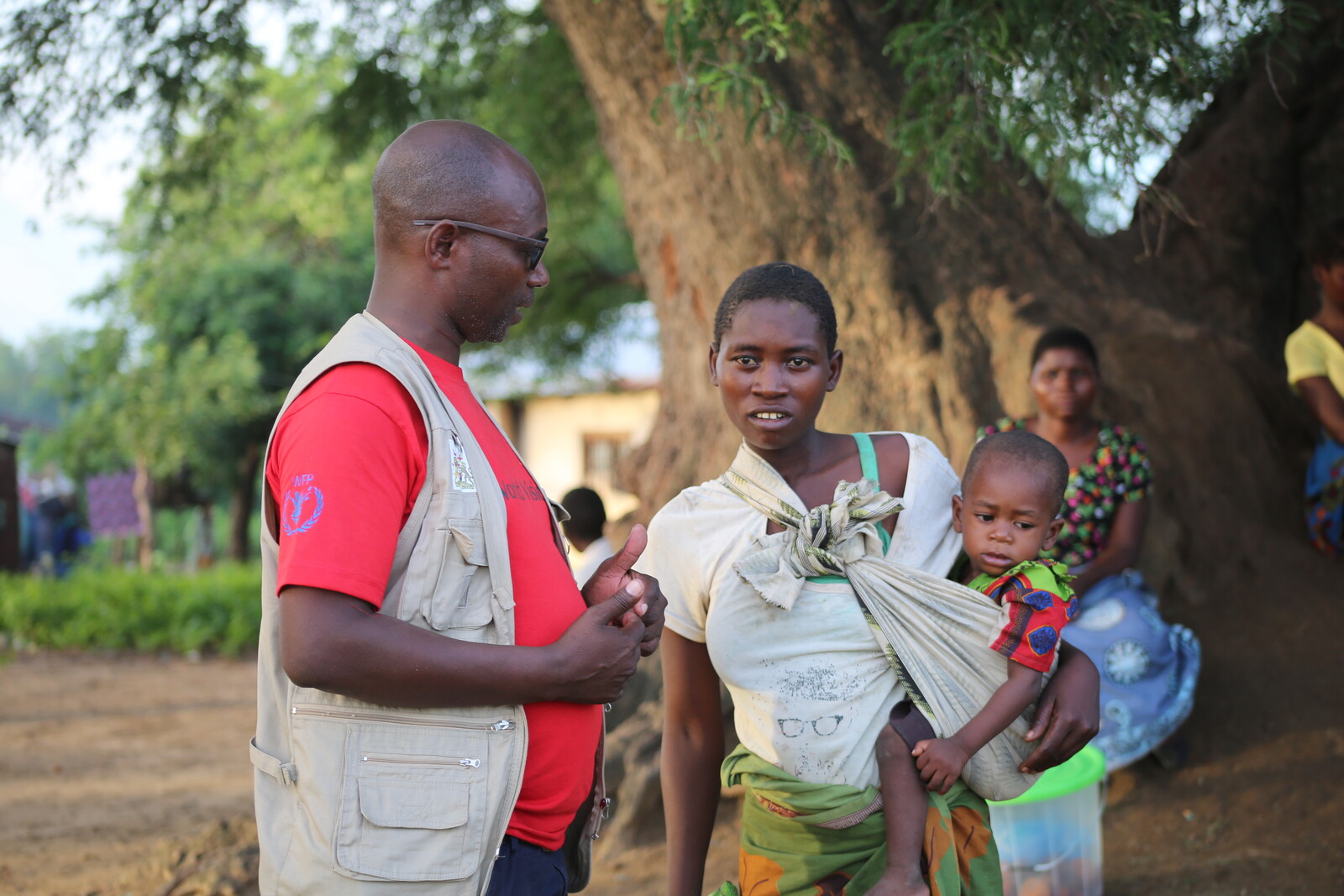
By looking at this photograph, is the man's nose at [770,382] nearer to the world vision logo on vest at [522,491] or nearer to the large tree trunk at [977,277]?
the world vision logo on vest at [522,491]

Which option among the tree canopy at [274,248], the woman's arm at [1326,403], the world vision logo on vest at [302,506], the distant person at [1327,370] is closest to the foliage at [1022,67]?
the distant person at [1327,370]

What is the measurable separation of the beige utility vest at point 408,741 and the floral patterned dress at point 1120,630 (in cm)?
272

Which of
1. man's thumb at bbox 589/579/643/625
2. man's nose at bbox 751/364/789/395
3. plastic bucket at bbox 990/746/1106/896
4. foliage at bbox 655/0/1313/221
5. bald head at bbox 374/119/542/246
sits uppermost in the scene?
foliage at bbox 655/0/1313/221

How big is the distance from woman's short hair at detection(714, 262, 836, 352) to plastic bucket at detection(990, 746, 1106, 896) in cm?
178

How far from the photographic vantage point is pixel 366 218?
17.2 meters

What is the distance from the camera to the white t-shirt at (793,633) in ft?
6.68

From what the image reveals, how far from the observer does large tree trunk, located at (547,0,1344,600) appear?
470 cm

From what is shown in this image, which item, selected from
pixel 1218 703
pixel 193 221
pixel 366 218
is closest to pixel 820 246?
pixel 1218 703

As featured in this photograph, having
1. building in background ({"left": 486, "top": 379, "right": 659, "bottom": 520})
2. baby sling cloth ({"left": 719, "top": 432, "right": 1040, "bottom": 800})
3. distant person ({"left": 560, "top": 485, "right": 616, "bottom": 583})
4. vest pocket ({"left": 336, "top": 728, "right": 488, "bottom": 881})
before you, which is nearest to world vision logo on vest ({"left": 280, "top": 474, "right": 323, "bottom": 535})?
vest pocket ({"left": 336, "top": 728, "right": 488, "bottom": 881})

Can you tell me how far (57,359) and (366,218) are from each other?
18.2 ft

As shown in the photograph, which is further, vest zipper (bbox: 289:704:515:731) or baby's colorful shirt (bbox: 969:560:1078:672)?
baby's colorful shirt (bbox: 969:560:1078:672)

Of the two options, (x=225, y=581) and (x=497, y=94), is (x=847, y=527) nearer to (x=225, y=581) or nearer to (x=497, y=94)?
(x=497, y=94)

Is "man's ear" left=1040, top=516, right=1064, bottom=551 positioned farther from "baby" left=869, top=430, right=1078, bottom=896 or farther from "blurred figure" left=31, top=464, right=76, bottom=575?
"blurred figure" left=31, top=464, right=76, bottom=575

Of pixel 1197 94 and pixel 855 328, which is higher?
pixel 1197 94
